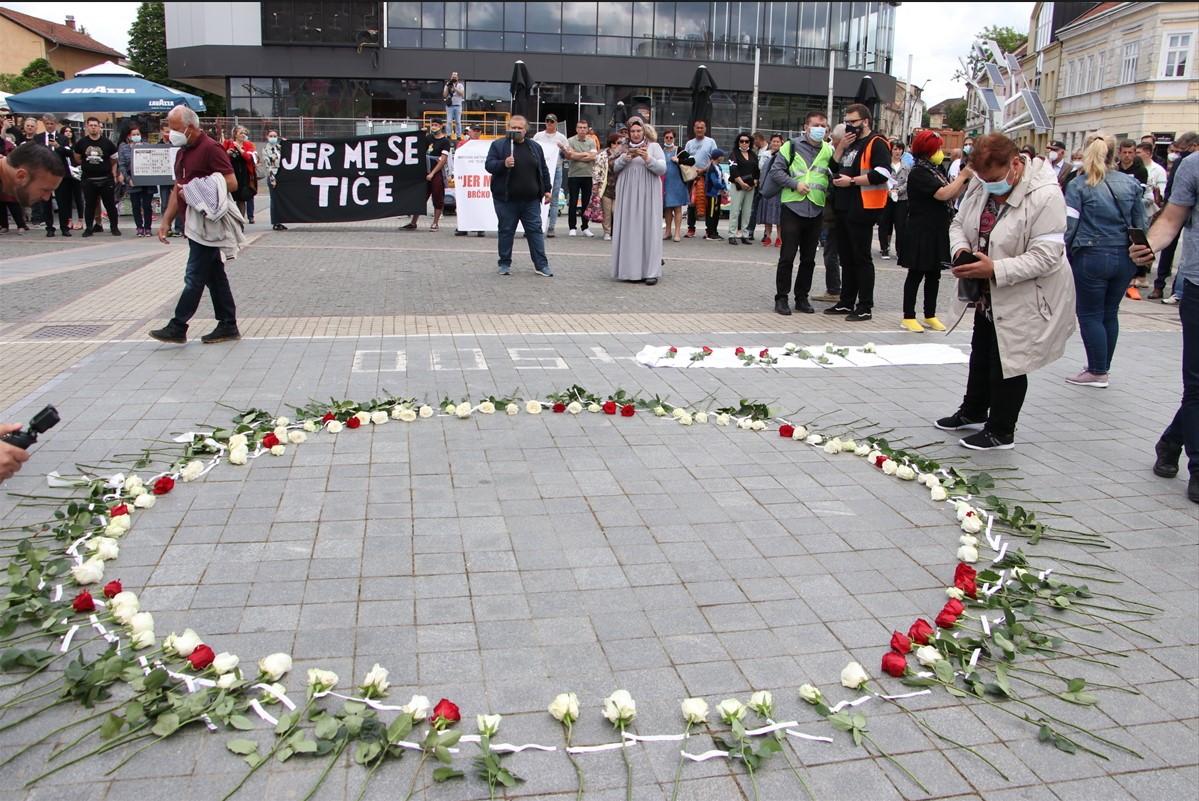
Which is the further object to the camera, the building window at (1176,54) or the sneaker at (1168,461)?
the building window at (1176,54)

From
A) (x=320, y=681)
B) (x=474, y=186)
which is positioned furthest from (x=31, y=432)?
(x=474, y=186)

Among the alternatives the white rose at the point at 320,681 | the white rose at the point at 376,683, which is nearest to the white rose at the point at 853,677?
the white rose at the point at 376,683

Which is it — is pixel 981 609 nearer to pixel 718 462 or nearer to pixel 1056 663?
pixel 1056 663

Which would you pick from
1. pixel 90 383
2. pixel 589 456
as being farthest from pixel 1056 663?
pixel 90 383

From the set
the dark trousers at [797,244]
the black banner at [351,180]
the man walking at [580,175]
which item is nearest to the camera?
the dark trousers at [797,244]

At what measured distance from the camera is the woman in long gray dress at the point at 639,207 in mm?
12398

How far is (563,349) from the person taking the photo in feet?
27.7

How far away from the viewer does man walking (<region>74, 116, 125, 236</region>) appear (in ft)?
55.4

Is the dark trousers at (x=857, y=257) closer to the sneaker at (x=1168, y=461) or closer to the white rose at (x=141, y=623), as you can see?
the sneaker at (x=1168, y=461)

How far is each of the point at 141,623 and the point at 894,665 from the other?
2.62m

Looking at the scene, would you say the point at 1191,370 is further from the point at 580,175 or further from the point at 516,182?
the point at 580,175

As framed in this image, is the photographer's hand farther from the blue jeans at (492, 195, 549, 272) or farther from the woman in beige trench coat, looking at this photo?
the blue jeans at (492, 195, 549, 272)

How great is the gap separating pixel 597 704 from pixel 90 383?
17.2 ft

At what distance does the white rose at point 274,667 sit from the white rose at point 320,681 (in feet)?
0.33
